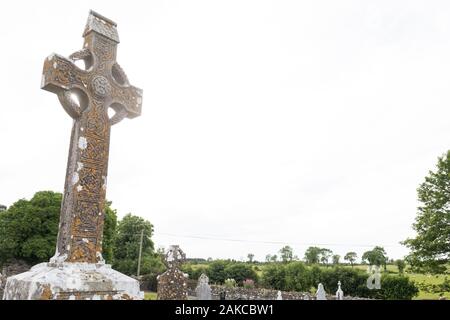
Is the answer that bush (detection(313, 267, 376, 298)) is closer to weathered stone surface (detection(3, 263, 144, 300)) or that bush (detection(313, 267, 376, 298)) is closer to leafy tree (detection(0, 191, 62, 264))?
leafy tree (detection(0, 191, 62, 264))

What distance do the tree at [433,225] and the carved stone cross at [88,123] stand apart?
20824 mm

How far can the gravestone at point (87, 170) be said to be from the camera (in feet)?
12.7

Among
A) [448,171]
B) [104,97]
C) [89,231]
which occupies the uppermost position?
[448,171]

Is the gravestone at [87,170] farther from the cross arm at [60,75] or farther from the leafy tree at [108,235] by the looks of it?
the leafy tree at [108,235]

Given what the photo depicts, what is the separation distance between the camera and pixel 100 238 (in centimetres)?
466

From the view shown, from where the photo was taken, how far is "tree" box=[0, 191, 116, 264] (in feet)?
98.0

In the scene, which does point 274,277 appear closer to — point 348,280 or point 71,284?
point 348,280

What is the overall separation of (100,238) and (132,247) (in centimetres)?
4544

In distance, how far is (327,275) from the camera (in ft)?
115

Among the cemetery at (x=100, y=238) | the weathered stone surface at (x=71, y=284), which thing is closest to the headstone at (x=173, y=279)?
the cemetery at (x=100, y=238)
